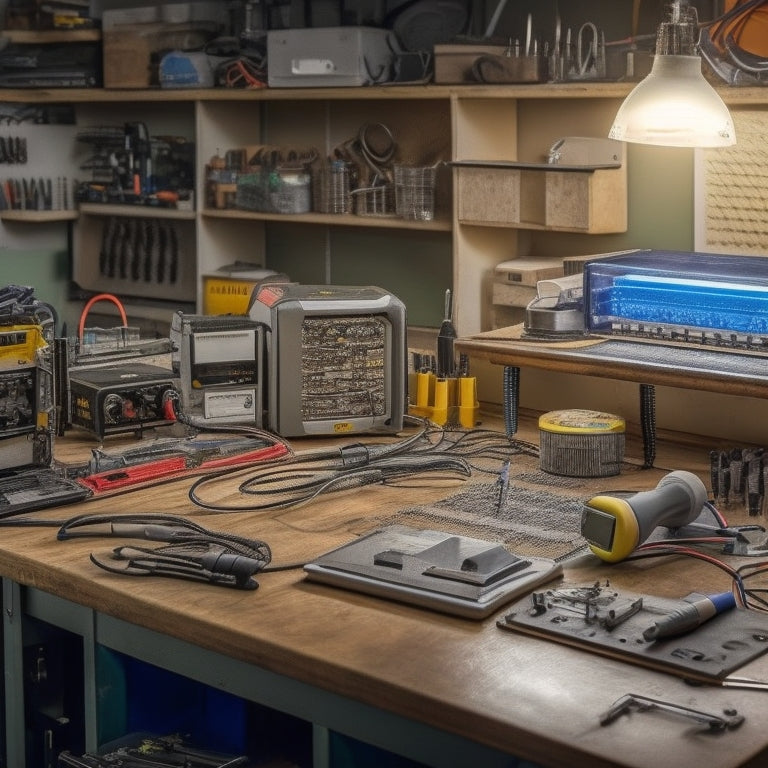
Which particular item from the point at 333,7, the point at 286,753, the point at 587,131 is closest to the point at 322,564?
the point at 286,753

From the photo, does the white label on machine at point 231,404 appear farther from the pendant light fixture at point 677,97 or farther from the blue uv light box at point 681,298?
the pendant light fixture at point 677,97

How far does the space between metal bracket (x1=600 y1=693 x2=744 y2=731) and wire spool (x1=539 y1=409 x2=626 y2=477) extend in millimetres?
1034

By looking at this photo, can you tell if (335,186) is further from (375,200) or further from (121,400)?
(121,400)

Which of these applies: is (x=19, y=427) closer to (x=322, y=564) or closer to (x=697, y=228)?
(x=322, y=564)

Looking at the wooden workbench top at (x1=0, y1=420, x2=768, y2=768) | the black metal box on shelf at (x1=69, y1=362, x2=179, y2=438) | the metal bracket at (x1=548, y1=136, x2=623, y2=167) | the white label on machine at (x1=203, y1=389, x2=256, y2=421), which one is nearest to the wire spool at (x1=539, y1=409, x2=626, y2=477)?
the wooden workbench top at (x1=0, y1=420, x2=768, y2=768)

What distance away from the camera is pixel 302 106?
5.31m

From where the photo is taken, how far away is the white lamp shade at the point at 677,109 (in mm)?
2584

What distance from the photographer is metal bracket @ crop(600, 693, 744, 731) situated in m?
1.51

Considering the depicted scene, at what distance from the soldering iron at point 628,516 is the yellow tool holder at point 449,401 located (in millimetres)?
923

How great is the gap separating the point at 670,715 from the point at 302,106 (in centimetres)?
411

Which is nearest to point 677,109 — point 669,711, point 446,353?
point 446,353

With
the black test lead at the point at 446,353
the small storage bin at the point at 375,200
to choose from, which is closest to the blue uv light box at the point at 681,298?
the black test lead at the point at 446,353

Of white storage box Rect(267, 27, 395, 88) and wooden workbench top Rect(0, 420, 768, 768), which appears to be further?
white storage box Rect(267, 27, 395, 88)

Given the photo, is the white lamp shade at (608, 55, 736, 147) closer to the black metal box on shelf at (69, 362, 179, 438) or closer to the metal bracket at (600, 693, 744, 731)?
the black metal box on shelf at (69, 362, 179, 438)
